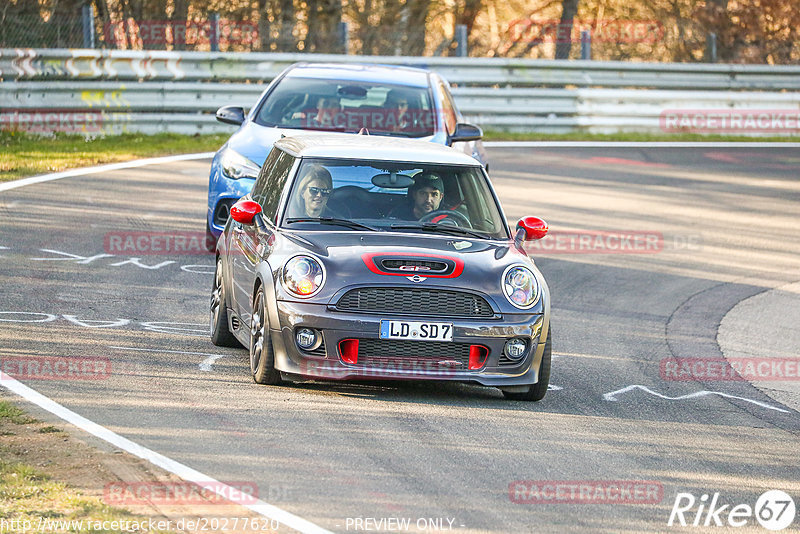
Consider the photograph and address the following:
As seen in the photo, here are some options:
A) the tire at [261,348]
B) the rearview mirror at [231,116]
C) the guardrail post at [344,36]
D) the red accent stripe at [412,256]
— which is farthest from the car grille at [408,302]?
the guardrail post at [344,36]

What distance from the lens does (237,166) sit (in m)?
12.2

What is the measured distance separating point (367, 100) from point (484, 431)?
6556mm

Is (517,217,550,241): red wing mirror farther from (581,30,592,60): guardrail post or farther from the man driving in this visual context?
(581,30,592,60): guardrail post

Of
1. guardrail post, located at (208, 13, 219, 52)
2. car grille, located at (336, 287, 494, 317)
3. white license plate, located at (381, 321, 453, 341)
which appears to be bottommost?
white license plate, located at (381, 321, 453, 341)

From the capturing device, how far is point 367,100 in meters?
13.3

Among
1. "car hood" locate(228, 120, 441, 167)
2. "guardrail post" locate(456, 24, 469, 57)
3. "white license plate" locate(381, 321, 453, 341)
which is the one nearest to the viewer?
"white license plate" locate(381, 321, 453, 341)

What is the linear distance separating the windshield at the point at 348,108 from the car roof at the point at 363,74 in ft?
0.37

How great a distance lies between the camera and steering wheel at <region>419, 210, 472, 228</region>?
28.9 feet

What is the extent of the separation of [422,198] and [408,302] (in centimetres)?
123

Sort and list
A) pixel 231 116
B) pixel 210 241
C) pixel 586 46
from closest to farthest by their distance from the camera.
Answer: pixel 210 241, pixel 231 116, pixel 586 46

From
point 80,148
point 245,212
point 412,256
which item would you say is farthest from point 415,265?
point 80,148

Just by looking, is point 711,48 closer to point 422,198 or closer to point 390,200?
point 422,198

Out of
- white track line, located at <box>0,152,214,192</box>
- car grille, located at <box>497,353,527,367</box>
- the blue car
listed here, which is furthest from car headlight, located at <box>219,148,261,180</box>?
white track line, located at <box>0,152,214,192</box>

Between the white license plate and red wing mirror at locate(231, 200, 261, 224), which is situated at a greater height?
red wing mirror at locate(231, 200, 261, 224)
